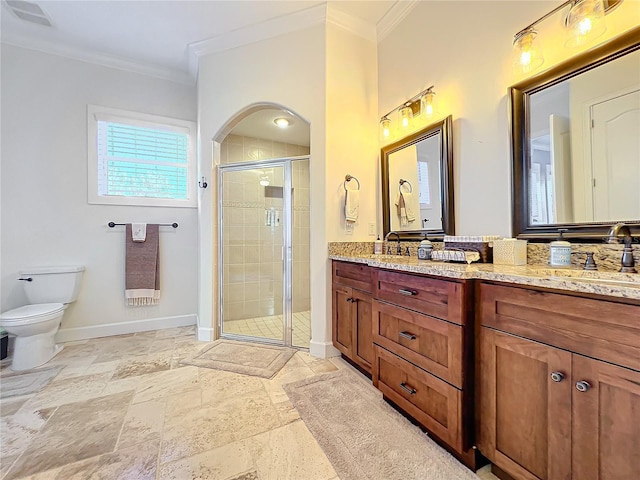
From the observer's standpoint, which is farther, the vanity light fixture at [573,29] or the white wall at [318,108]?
the white wall at [318,108]

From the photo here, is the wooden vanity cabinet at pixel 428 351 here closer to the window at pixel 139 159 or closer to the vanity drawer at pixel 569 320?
the vanity drawer at pixel 569 320

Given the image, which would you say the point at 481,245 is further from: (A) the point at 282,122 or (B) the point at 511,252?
(A) the point at 282,122

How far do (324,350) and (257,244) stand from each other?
1.57m

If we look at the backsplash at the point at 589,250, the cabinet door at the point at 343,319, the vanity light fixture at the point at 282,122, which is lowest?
the cabinet door at the point at 343,319

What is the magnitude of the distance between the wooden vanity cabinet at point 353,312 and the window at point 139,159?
215 cm

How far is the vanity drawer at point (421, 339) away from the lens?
4.03 feet

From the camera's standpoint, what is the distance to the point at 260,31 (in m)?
2.61

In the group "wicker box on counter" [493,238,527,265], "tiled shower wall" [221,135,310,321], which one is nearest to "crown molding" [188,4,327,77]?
"tiled shower wall" [221,135,310,321]

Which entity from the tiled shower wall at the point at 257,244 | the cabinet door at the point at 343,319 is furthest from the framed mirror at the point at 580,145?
the tiled shower wall at the point at 257,244

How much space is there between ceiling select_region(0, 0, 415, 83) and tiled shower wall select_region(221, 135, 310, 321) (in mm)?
1212

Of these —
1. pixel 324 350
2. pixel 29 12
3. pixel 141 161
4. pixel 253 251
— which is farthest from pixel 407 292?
pixel 29 12

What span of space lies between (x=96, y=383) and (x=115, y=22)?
3.04 m

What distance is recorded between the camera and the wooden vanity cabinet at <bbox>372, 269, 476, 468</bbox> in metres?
1.21

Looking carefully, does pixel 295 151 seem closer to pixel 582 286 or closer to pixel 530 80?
pixel 530 80
